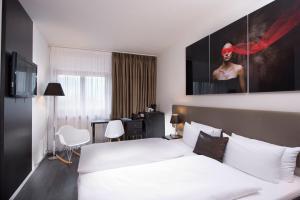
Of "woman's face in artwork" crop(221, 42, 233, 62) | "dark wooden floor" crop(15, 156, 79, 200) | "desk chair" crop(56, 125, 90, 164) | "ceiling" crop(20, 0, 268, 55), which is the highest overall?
"ceiling" crop(20, 0, 268, 55)

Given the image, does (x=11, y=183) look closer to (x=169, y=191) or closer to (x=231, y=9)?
(x=169, y=191)

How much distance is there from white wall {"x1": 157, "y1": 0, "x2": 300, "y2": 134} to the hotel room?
0.02m

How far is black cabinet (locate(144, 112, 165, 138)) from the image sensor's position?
4363 mm

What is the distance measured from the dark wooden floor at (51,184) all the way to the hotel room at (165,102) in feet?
0.06

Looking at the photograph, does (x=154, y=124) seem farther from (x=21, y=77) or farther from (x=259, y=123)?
(x=21, y=77)

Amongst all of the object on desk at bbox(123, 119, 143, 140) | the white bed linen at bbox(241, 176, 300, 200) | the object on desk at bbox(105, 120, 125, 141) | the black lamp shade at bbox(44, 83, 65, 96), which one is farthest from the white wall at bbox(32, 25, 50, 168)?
the white bed linen at bbox(241, 176, 300, 200)

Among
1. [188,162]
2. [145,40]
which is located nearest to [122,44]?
[145,40]

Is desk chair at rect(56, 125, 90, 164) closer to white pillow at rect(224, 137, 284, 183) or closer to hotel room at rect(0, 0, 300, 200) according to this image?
hotel room at rect(0, 0, 300, 200)

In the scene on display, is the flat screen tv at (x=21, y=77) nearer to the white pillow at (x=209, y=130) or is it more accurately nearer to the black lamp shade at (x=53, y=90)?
the black lamp shade at (x=53, y=90)

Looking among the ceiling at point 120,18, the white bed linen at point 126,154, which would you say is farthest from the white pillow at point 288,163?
the ceiling at point 120,18

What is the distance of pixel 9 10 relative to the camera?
207 centimetres

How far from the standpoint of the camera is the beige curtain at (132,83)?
469cm

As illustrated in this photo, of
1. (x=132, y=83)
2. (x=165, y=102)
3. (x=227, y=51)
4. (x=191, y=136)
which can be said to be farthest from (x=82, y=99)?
(x=227, y=51)

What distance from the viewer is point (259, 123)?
1.96 meters
